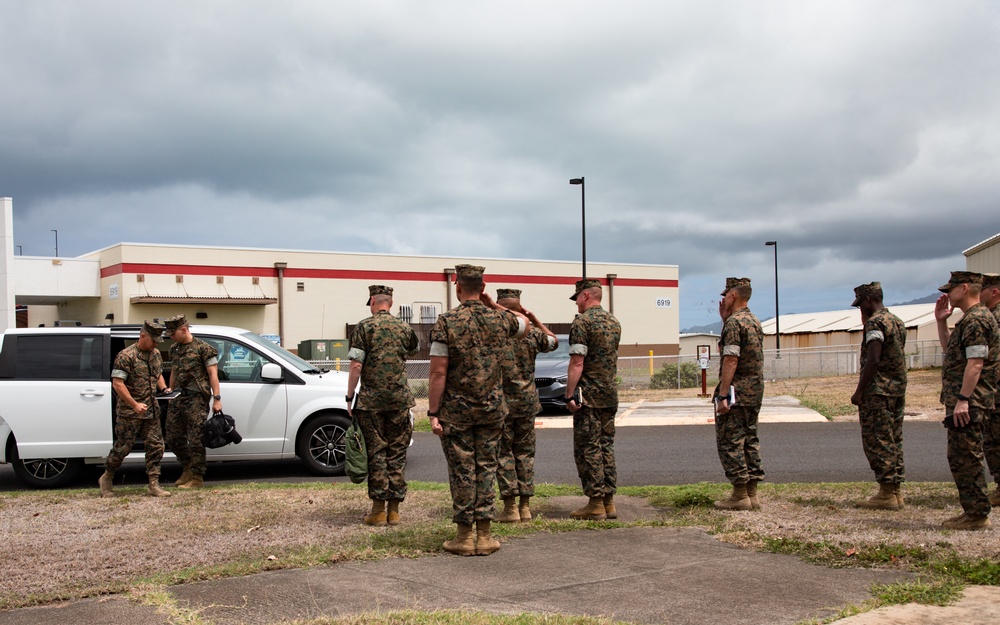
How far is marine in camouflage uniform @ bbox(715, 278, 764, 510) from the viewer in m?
7.76

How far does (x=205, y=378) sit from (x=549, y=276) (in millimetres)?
36338

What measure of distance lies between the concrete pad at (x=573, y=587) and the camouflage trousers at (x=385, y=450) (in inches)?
54.3

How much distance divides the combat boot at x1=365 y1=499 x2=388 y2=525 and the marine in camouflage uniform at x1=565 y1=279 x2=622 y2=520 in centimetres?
165

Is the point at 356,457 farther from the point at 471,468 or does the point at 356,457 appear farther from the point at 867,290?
the point at 867,290

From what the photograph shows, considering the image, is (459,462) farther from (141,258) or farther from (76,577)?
(141,258)

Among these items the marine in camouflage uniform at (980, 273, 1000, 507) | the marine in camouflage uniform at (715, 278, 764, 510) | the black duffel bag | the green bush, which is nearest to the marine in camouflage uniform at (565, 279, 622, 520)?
the marine in camouflage uniform at (715, 278, 764, 510)

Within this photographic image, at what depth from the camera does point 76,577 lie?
5.88m

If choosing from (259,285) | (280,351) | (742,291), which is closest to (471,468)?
(742,291)

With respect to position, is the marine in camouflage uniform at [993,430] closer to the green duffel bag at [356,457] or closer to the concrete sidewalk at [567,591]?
the concrete sidewalk at [567,591]

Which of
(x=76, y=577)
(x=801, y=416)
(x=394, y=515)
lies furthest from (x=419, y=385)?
(x=76, y=577)

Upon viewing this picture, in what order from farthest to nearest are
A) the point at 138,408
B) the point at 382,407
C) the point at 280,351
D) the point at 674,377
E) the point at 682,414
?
1. the point at 674,377
2. the point at 682,414
3. the point at 280,351
4. the point at 138,408
5. the point at 382,407

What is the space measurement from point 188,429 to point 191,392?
413 mm

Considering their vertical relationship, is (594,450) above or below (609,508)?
above

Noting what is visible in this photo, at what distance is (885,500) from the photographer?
25.3 ft
